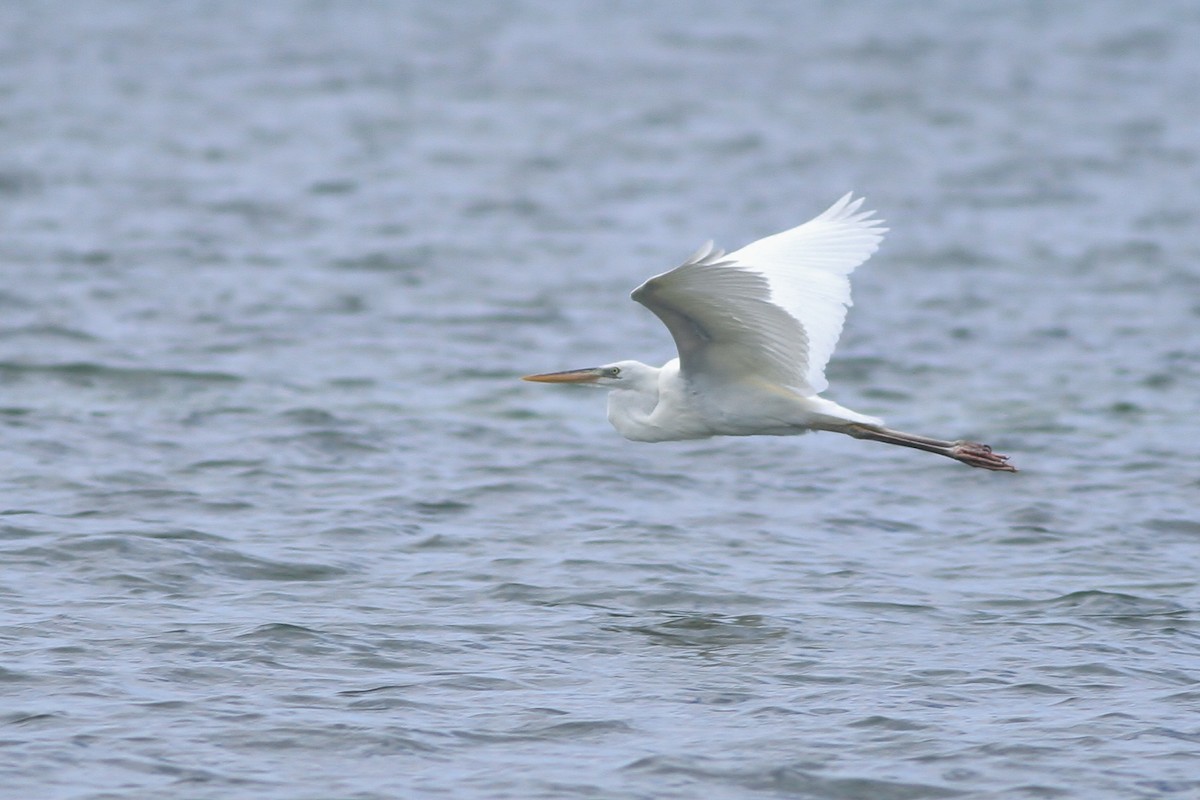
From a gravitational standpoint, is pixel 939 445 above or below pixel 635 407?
below

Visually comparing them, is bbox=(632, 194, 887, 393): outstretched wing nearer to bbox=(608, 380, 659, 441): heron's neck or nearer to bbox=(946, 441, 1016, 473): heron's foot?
bbox=(608, 380, 659, 441): heron's neck

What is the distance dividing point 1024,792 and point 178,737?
291 cm

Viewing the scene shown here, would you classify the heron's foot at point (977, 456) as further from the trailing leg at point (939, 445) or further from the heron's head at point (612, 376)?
the heron's head at point (612, 376)

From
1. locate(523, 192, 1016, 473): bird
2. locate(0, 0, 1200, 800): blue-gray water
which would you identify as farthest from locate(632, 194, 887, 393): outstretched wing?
locate(0, 0, 1200, 800): blue-gray water

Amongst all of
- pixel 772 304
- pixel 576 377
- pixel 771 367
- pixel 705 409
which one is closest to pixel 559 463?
pixel 576 377

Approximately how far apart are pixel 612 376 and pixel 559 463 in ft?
6.92

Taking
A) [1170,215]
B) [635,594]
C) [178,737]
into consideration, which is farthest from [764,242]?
[1170,215]

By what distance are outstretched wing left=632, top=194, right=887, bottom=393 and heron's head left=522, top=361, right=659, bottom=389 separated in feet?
1.19

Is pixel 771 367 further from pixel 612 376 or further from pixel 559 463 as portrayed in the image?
pixel 559 463

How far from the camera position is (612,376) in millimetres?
8820

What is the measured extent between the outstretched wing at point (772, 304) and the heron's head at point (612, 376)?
0.36m

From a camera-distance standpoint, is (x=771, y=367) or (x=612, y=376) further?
(x=612, y=376)

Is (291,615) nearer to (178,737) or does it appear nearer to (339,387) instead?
(178,737)

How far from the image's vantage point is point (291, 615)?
7848 millimetres
